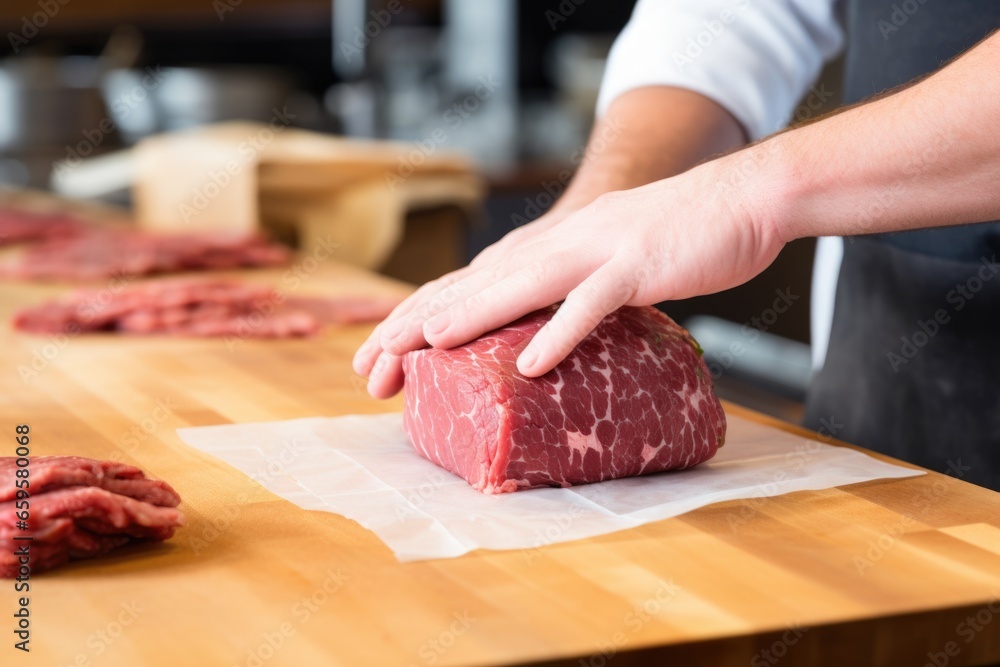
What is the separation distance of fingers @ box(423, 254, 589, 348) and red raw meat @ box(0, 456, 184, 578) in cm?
40

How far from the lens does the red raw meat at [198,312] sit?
234 centimetres

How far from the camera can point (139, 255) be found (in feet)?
10.1

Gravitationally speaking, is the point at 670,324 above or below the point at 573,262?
below

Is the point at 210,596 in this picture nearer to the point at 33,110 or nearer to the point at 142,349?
the point at 142,349

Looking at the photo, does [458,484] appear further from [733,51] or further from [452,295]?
[733,51]

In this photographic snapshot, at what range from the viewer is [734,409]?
1822 millimetres

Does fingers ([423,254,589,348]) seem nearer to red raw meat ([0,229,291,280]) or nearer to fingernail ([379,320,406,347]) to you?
fingernail ([379,320,406,347])

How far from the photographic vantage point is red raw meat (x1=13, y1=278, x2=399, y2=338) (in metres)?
2.34

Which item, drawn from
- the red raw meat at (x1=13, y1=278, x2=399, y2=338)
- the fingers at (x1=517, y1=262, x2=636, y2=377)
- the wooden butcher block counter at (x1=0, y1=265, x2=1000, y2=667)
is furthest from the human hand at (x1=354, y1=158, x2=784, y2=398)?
the red raw meat at (x1=13, y1=278, x2=399, y2=338)

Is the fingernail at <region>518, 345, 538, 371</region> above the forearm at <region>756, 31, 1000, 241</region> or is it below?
below

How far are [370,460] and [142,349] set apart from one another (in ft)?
2.95

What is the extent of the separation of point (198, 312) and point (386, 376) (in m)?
0.95

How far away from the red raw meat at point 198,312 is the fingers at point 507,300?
0.94 metres

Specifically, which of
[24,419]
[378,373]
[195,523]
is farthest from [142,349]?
[195,523]
